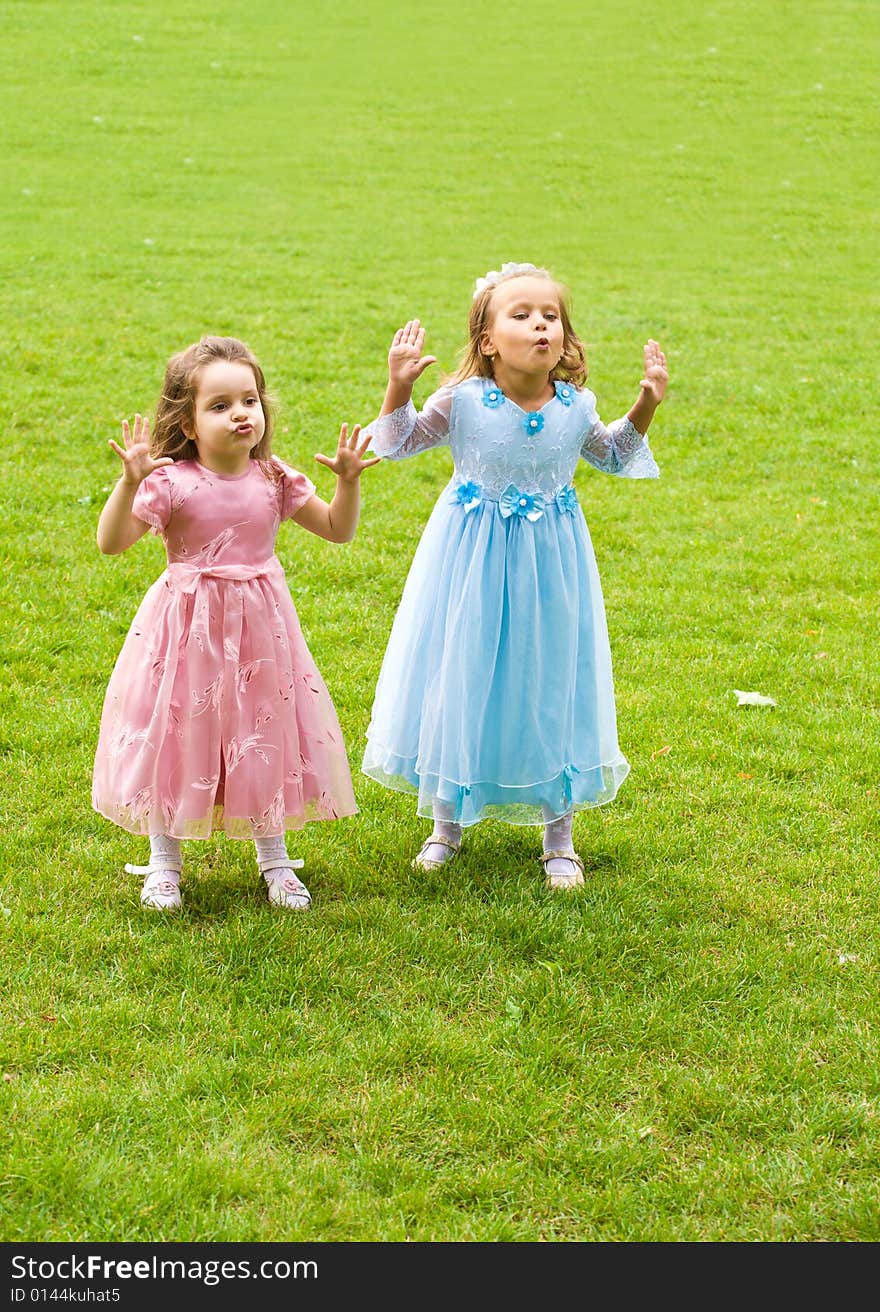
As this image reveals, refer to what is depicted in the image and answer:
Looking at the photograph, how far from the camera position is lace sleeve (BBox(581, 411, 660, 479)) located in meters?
4.55

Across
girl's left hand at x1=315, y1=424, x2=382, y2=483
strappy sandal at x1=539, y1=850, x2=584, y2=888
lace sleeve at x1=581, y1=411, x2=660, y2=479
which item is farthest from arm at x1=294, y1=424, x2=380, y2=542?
strappy sandal at x1=539, y1=850, x2=584, y2=888

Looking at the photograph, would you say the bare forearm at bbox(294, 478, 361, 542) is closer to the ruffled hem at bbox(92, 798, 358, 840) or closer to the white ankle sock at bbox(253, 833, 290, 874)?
the ruffled hem at bbox(92, 798, 358, 840)

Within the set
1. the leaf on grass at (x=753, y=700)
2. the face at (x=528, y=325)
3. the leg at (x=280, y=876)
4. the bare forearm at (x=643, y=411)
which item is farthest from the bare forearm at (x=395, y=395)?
the leaf on grass at (x=753, y=700)

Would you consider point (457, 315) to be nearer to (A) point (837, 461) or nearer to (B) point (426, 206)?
(A) point (837, 461)

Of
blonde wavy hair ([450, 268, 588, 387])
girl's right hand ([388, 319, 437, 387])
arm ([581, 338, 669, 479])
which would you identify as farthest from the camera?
arm ([581, 338, 669, 479])

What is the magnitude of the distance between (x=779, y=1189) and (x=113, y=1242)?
1494mm

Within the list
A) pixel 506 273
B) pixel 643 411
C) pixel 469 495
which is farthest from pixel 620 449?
pixel 506 273

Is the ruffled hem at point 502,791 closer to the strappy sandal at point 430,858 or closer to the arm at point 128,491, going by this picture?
the strappy sandal at point 430,858

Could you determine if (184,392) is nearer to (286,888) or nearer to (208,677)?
(208,677)

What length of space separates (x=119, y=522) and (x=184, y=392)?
48 cm

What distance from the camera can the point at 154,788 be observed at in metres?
4.23

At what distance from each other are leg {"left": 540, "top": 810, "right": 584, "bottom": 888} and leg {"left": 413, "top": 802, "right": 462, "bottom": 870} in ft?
1.01

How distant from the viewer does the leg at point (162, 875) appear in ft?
14.1

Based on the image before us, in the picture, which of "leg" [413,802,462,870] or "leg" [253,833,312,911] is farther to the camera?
"leg" [413,802,462,870]
